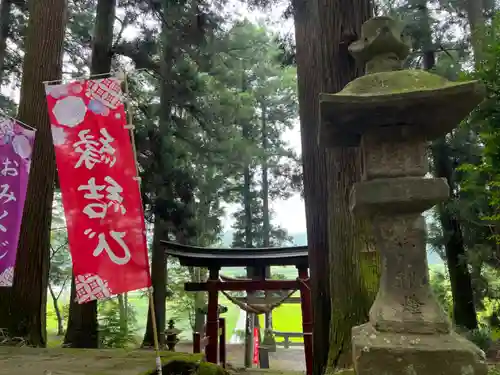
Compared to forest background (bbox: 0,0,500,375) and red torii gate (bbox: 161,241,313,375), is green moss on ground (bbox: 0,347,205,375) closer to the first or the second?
forest background (bbox: 0,0,500,375)

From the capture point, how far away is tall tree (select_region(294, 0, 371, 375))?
11.5 feet

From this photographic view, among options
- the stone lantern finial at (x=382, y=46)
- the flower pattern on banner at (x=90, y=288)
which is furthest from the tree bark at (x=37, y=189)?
the stone lantern finial at (x=382, y=46)

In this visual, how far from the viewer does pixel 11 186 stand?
4.47m

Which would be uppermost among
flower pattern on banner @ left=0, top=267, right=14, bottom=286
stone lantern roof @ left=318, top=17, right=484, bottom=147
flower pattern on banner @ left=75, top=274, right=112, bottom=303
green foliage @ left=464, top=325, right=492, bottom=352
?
stone lantern roof @ left=318, top=17, right=484, bottom=147

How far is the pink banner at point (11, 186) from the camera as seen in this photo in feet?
14.2

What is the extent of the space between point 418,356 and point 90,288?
231 cm

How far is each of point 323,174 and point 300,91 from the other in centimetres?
104

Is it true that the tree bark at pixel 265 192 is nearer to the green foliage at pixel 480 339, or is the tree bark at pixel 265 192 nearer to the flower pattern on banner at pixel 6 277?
the green foliage at pixel 480 339

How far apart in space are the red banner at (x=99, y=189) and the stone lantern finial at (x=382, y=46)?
1987 mm

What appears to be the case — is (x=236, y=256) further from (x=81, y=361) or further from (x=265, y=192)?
(x=265, y=192)

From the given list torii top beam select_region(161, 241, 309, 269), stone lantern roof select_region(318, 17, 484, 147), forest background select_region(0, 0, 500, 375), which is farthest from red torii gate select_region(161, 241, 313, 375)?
stone lantern roof select_region(318, 17, 484, 147)

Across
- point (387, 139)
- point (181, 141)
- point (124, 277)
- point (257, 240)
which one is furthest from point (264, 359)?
point (387, 139)

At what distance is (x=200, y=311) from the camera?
41.6 feet

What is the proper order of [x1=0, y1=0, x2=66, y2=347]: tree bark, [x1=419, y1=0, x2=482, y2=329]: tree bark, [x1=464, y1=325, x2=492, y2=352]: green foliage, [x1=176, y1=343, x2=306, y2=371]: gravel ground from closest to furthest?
[x1=0, y1=0, x2=66, y2=347]: tree bark → [x1=464, y1=325, x2=492, y2=352]: green foliage → [x1=419, y1=0, x2=482, y2=329]: tree bark → [x1=176, y1=343, x2=306, y2=371]: gravel ground
